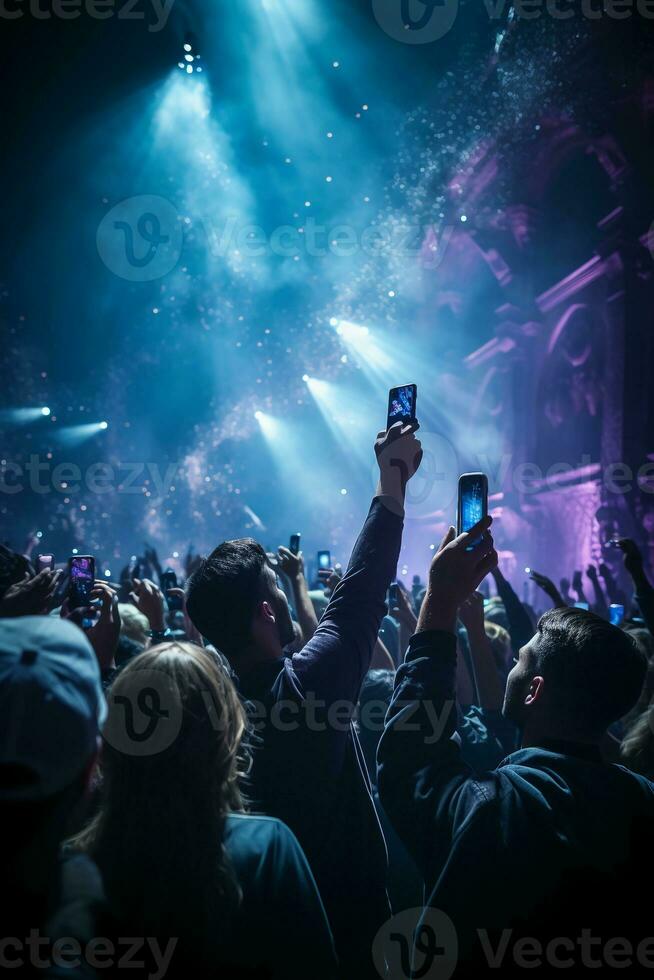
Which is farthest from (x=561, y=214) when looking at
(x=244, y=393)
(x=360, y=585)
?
(x=360, y=585)

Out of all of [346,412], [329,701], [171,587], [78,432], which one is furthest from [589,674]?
[346,412]

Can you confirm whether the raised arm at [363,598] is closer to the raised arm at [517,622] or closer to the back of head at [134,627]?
the raised arm at [517,622]

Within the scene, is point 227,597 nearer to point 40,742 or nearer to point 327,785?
point 327,785

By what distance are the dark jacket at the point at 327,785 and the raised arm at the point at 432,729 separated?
0.29m

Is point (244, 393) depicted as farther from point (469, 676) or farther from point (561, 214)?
point (469, 676)

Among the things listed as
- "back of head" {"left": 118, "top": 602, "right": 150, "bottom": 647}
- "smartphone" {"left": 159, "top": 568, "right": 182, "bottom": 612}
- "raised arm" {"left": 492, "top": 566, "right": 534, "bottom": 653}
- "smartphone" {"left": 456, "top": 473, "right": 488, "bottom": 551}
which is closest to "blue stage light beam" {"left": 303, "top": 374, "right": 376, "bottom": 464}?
"smartphone" {"left": 159, "top": 568, "right": 182, "bottom": 612}

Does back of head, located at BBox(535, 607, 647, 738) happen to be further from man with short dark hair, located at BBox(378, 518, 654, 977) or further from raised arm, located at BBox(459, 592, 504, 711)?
raised arm, located at BBox(459, 592, 504, 711)

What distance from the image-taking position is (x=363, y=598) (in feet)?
7.45

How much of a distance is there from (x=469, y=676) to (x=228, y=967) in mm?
3214

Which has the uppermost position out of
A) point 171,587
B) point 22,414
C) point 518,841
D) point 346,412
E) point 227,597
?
point 346,412

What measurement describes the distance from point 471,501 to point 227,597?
1051 mm

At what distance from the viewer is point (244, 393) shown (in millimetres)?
40062

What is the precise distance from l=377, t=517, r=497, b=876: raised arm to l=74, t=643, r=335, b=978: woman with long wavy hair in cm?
37

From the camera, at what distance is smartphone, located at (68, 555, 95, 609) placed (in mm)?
3586
